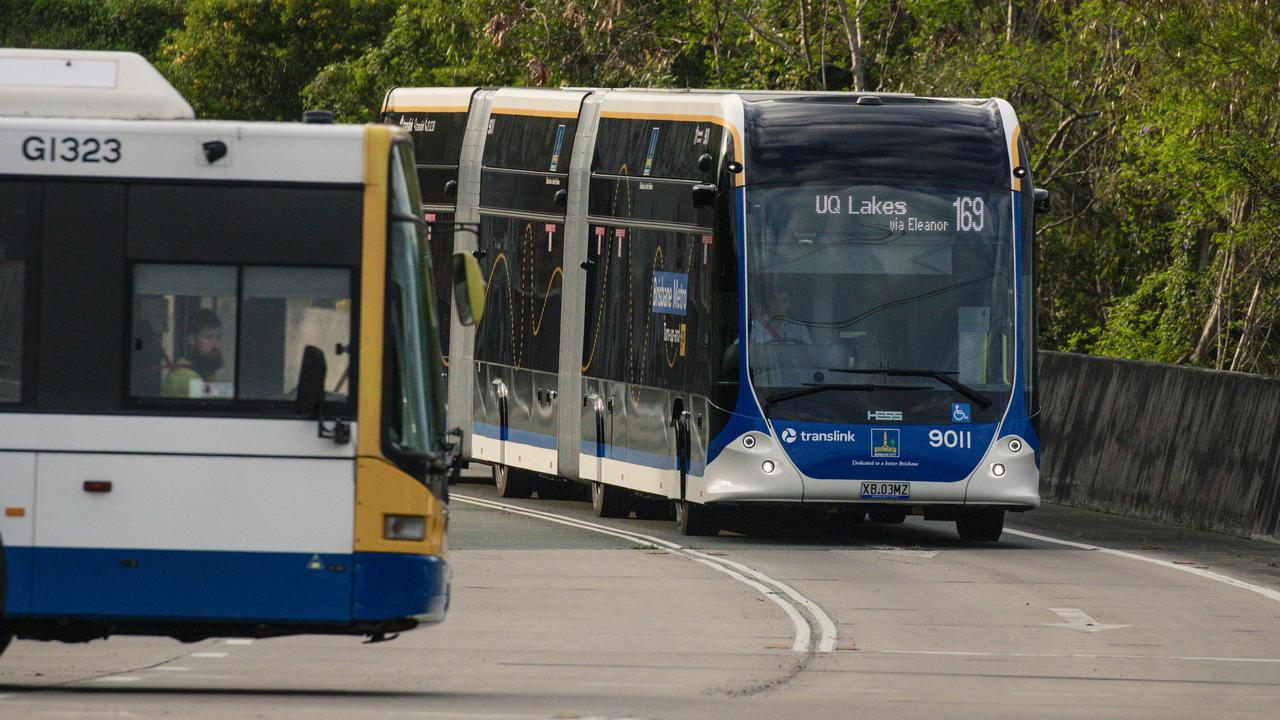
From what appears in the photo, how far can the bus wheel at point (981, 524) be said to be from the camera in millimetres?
23000

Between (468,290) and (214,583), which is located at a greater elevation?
(468,290)

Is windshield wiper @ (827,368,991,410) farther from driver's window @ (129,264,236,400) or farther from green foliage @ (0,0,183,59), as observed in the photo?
green foliage @ (0,0,183,59)

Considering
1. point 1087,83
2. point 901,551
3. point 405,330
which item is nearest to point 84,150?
point 405,330

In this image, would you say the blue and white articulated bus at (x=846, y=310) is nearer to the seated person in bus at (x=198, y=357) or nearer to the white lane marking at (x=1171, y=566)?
the white lane marking at (x=1171, y=566)

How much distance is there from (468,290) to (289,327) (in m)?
0.84

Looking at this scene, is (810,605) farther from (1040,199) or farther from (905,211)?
(1040,199)

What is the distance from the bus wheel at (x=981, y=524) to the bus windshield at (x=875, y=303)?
1.53m

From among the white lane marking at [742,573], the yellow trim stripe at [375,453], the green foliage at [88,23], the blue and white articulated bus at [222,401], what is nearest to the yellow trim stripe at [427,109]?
the white lane marking at [742,573]

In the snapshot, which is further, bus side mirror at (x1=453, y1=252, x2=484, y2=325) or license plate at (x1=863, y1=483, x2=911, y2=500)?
license plate at (x1=863, y1=483, x2=911, y2=500)

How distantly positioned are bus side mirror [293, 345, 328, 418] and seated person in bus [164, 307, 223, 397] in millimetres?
390

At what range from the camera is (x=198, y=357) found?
12.0 metres

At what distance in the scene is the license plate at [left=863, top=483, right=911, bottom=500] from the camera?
850 inches

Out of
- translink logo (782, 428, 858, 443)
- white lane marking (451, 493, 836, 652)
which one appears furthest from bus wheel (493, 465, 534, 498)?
translink logo (782, 428, 858, 443)

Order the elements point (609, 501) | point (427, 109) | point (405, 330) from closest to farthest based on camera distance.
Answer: point (405, 330) → point (609, 501) → point (427, 109)
